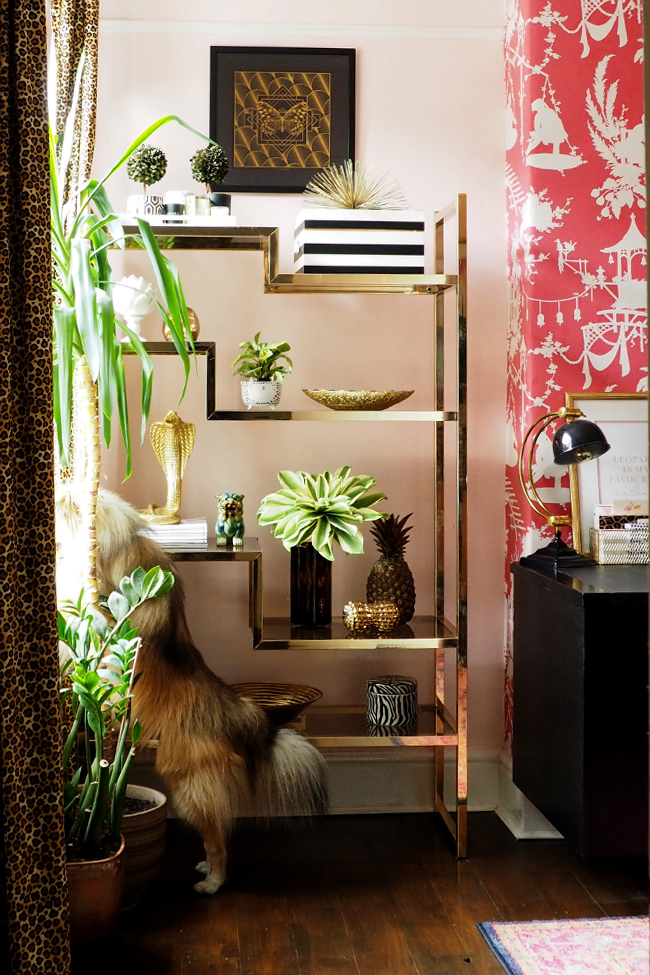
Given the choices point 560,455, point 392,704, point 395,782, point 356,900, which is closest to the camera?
point 356,900

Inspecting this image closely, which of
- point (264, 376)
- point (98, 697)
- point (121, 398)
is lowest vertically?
point (98, 697)

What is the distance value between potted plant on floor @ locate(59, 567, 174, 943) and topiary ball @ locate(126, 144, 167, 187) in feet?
3.76

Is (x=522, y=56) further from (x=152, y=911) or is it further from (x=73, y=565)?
(x=152, y=911)

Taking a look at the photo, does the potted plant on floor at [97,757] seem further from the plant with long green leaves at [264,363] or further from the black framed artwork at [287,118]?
the black framed artwork at [287,118]

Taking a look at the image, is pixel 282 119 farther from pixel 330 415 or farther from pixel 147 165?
pixel 330 415

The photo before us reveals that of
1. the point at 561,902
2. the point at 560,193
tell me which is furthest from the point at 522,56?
the point at 561,902

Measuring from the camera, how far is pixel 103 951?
2.08 metres

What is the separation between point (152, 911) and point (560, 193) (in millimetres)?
2198

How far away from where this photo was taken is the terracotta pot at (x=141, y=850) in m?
2.24

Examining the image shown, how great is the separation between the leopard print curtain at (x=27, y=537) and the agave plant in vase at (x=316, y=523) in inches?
35.0

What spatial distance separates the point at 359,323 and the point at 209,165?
25.8 inches

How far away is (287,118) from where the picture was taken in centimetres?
288

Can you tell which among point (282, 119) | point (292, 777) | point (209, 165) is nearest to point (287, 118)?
point (282, 119)

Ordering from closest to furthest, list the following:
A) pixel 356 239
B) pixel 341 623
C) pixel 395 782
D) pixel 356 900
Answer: pixel 356 900, pixel 356 239, pixel 341 623, pixel 395 782
